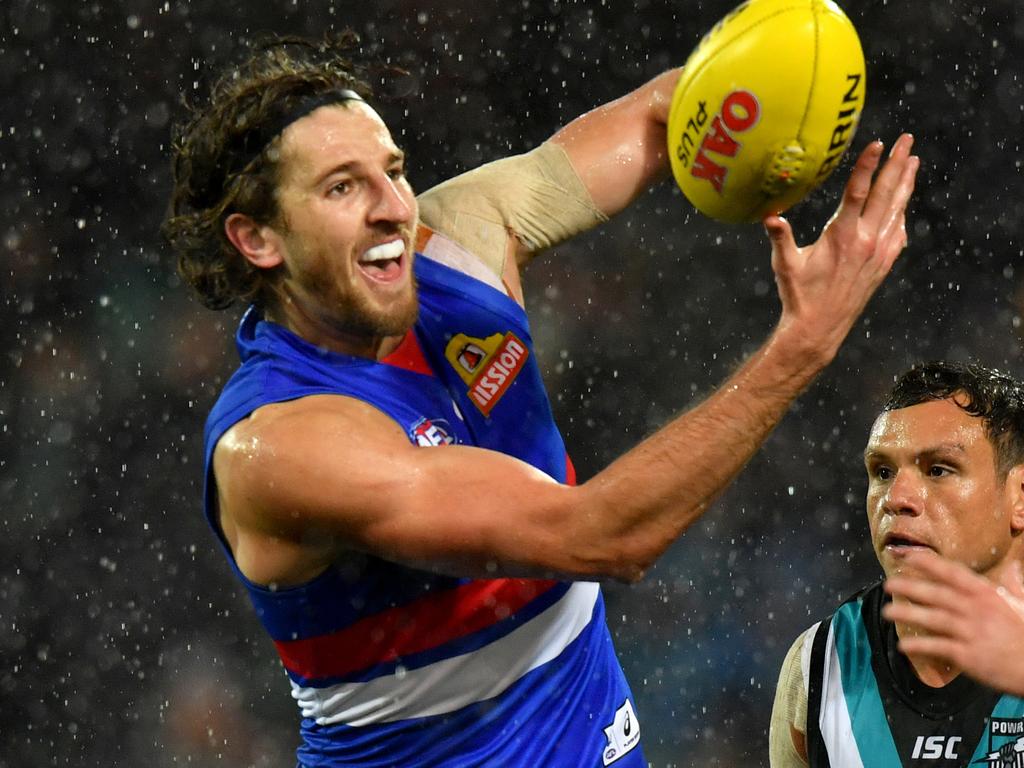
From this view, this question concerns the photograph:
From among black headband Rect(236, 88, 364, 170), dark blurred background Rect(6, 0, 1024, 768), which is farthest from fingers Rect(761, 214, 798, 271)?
dark blurred background Rect(6, 0, 1024, 768)

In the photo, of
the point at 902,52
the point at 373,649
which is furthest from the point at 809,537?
the point at 373,649

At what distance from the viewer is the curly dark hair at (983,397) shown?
271 centimetres

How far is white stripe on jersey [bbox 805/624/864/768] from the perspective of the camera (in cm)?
277

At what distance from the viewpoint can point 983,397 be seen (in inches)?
107

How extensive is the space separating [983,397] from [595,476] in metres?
0.96

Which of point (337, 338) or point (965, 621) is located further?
point (337, 338)

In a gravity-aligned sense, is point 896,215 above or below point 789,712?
above

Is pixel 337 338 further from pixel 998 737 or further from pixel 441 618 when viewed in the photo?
pixel 998 737

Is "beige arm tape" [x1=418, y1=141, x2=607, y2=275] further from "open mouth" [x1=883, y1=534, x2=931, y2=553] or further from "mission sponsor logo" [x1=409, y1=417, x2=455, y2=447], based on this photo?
"open mouth" [x1=883, y1=534, x2=931, y2=553]

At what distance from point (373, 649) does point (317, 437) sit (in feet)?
1.70

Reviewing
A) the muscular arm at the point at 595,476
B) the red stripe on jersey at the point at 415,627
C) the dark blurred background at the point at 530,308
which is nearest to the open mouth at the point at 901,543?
the muscular arm at the point at 595,476


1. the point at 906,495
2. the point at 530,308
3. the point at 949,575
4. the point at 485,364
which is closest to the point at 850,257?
the point at 949,575

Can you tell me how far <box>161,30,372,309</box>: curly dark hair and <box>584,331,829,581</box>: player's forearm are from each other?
953 mm

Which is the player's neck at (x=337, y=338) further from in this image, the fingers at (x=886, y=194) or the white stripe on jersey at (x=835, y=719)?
the white stripe on jersey at (x=835, y=719)
